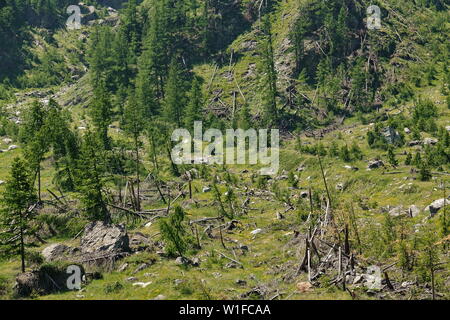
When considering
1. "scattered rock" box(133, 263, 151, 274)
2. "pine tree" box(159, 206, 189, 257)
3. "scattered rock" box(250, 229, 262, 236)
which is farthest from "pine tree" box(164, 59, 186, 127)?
"scattered rock" box(133, 263, 151, 274)

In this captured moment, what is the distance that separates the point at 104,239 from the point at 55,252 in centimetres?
358

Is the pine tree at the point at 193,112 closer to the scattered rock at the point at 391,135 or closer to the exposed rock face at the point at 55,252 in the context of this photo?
the scattered rock at the point at 391,135

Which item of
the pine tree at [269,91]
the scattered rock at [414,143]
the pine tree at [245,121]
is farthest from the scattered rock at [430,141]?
the pine tree at [245,121]

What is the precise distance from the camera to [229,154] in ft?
223

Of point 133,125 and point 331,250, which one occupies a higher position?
point 133,125

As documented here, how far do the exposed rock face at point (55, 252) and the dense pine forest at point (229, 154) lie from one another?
15cm

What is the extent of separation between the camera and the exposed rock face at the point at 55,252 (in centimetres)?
3219

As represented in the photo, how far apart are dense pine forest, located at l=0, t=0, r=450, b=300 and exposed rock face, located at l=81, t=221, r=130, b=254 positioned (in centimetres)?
15

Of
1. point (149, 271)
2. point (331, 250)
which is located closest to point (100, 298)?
point (149, 271)
